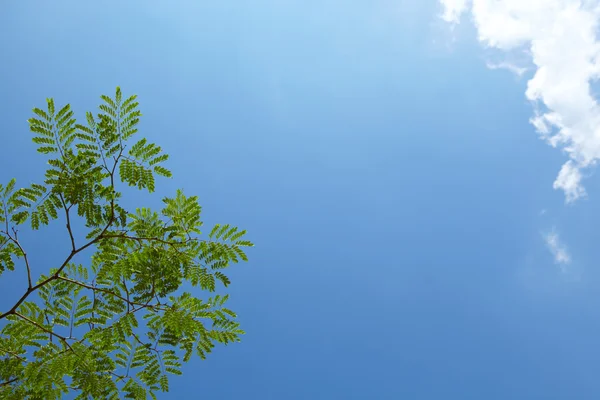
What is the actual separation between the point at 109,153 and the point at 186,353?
10.4 ft

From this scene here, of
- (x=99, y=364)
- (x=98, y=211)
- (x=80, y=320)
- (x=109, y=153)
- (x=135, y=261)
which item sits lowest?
(x=99, y=364)

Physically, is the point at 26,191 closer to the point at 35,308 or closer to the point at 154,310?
the point at 35,308

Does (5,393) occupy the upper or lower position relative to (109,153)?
lower

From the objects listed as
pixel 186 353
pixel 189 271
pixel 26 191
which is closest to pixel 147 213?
pixel 189 271

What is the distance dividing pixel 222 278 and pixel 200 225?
2.85ft

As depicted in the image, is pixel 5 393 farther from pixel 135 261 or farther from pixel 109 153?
pixel 109 153

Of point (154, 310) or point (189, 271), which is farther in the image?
point (189, 271)

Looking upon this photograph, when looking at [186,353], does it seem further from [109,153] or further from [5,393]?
[109,153]

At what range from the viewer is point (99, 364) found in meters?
6.57

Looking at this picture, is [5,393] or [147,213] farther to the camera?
[147,213]

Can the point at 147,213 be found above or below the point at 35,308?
above

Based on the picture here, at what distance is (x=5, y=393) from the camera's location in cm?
621

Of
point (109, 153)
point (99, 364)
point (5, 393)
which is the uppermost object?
point (109, 153)

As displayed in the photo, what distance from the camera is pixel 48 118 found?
6.32 meters
